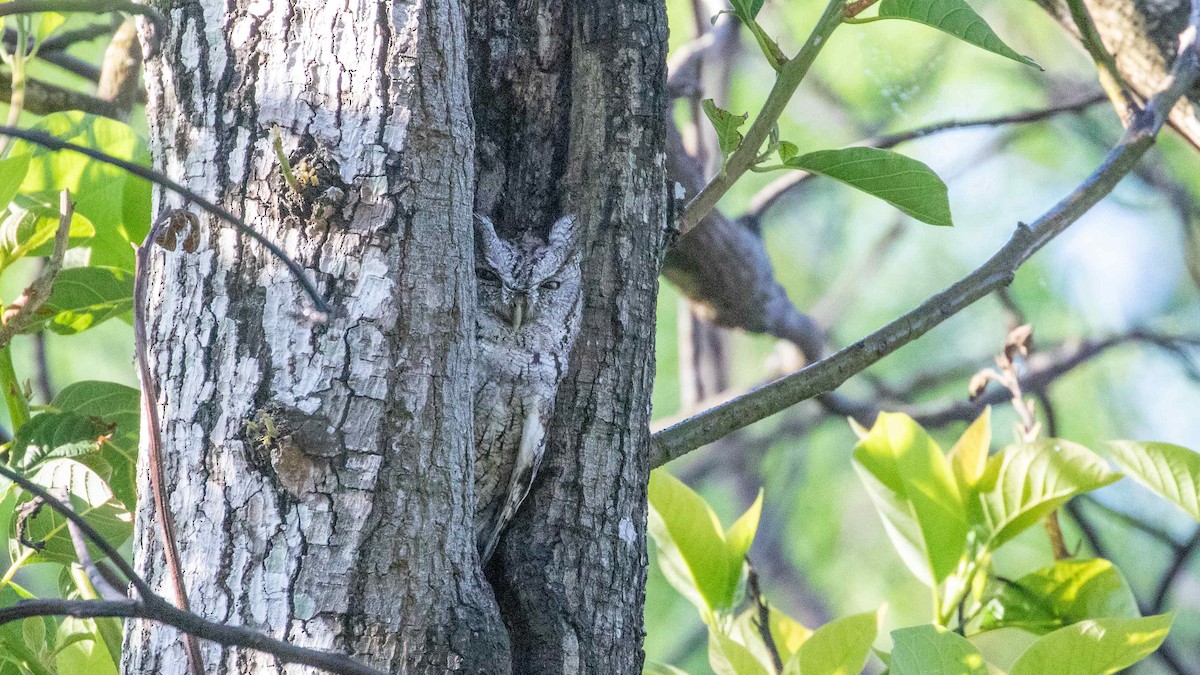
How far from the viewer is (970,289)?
1.18 metres

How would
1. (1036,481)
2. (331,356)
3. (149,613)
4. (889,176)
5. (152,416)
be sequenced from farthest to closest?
(1036,481)
(889,176)
(331,356)
(152,416)
(149,613)

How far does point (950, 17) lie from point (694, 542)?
707mm

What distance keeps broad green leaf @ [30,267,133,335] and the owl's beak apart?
0.46 m

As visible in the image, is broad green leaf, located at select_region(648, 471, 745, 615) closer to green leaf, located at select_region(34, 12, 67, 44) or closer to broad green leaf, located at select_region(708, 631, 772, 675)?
broad green leaf, located at select_region(708, 631, 772, 675)

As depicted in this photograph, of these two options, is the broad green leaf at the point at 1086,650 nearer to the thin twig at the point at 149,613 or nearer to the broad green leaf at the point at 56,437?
the thin twig at the point at 149,613

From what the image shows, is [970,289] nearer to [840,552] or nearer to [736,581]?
[736,581]

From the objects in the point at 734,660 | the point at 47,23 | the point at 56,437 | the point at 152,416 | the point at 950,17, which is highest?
the point at 47,23

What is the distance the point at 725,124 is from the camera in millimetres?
1032

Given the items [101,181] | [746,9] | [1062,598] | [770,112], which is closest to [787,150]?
[770,112]

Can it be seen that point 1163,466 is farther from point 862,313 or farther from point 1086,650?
point 862,313

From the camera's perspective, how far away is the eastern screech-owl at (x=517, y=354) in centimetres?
101

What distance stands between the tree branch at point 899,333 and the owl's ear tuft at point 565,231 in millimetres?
253

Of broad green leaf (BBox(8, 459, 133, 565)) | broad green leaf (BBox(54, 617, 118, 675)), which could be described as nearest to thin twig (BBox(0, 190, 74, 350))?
broad green leaf (BBox(8, 459, 133, 565))

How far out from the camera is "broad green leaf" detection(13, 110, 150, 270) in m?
1.14
